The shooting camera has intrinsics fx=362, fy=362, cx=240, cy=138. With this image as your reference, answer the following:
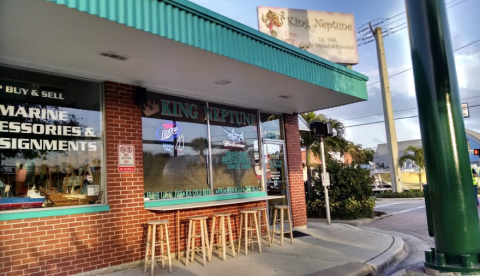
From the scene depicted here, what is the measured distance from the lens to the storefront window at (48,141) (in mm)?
5238

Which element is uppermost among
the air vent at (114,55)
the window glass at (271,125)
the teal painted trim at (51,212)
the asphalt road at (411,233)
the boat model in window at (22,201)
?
the air vent at (114,55)

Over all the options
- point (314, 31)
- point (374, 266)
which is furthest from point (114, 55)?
point (314, 31)

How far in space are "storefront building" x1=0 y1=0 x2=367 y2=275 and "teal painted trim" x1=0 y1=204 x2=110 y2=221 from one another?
15 mm

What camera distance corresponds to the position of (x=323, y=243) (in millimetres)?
7824

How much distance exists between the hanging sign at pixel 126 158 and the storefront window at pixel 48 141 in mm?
312

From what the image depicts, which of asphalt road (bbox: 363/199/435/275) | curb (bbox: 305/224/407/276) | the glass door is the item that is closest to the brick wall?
the glass door

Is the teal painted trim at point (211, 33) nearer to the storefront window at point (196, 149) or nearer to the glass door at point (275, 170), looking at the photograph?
the storefront window at point (196, 149)

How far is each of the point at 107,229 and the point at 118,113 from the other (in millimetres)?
1977

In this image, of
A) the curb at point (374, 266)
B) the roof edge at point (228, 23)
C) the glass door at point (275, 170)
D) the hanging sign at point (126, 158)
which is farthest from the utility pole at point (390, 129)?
the hanging sign at point (126, 158)

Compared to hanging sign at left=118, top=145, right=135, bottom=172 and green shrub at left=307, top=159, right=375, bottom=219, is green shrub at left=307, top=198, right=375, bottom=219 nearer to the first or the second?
green shrub at left=307, top=159, right=375, bottom=219

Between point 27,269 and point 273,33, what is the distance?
8272mm

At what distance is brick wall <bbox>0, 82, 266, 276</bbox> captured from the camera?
5074mm

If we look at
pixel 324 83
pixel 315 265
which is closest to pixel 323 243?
pixel 315 265

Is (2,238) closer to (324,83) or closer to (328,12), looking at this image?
(324,83)
